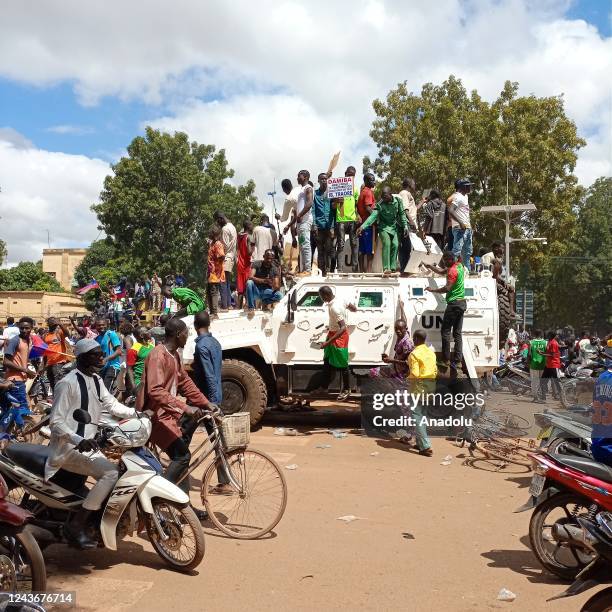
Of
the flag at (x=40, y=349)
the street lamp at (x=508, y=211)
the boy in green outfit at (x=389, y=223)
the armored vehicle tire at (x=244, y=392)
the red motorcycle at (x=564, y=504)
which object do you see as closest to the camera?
the red motorcycle at (x=564, y=504)

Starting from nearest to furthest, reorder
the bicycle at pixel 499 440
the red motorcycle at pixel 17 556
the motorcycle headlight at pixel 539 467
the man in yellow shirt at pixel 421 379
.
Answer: the red motorcycle at pixel 17 556 → the motorcycle headlight at pixel 539 467 → the bicycle at pixel 499 440 → the man in yellow shirt at pixel 421 379

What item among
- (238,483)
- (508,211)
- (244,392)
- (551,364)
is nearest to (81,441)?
(238,483)

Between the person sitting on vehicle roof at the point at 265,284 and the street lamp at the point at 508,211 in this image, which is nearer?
the person sitting on vehicle roof at the point at 265,284

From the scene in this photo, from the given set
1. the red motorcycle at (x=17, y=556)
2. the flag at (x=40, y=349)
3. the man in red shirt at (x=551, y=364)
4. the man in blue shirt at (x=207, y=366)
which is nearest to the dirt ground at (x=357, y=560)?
the red motorcycle at (x=17, y=556)

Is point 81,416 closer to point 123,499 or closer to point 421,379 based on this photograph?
point 123,499

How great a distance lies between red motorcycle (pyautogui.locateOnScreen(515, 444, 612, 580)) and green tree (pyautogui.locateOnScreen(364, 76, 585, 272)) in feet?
60.3

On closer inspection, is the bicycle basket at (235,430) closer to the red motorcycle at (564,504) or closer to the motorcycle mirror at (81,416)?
the motorcycle mirror at (81,416)

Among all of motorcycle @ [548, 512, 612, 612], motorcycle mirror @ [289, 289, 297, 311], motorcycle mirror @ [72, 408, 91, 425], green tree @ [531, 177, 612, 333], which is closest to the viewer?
motorcycle @ [548, 512, 612, 612]

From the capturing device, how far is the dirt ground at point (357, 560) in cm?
391

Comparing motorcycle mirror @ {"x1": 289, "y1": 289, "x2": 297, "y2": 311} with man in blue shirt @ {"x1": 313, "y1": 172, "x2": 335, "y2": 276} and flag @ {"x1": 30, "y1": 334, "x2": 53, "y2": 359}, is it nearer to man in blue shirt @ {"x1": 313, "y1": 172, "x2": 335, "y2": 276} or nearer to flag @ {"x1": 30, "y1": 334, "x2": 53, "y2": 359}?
man in blue shirt @ {"x1": 313, "y1": 172, "x2": 335, "y2": 276}

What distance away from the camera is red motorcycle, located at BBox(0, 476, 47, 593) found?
11.3ft

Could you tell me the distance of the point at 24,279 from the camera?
161 feet

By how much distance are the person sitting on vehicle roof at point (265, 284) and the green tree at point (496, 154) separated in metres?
13.2

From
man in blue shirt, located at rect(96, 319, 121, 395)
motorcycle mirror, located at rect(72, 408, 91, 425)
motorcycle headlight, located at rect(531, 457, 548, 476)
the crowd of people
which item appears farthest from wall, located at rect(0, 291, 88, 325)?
motorcycle headlight, located at rect(531, 457, 548, 476)
